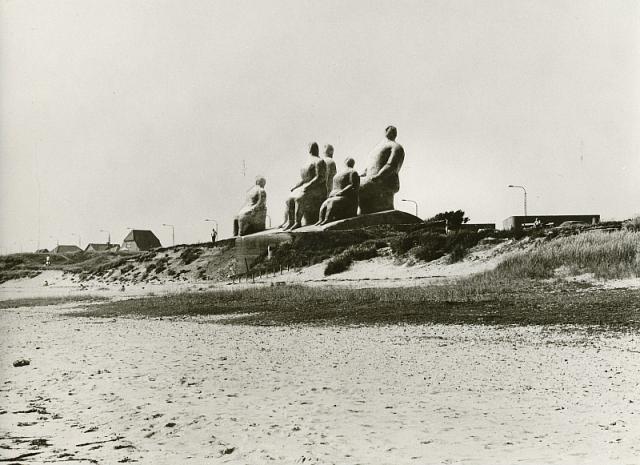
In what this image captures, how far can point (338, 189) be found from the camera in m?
30.6

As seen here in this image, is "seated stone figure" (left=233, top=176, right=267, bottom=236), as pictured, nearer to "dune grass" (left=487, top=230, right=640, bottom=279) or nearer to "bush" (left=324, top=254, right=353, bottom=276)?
"bush" (left=324, top=254, right=353, bottom=276)

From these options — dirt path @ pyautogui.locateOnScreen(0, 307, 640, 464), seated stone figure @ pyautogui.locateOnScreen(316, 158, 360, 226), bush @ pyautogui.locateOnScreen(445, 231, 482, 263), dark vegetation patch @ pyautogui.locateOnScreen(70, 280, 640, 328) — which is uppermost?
seated stone figure @ pyautogui.locateOnScreen(316, 158, 360, 226)

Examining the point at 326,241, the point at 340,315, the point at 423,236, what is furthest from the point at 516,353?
the point at 326,241

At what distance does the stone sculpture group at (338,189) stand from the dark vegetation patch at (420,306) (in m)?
11.1

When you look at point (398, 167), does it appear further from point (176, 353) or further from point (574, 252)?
point (176, 353)

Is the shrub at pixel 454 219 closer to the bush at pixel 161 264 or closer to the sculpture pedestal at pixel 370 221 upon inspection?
the sculpture pedestal at pixel 370 221

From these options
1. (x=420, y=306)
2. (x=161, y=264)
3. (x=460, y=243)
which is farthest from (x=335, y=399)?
(x=161, y=264)

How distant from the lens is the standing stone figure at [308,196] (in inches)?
1261

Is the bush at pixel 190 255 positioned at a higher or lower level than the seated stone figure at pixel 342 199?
lower

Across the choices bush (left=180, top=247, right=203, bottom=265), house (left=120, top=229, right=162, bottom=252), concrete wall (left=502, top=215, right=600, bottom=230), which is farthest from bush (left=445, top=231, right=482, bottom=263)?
house (left=120, top=229, right=162, bottom=252)

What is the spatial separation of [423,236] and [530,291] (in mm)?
9972

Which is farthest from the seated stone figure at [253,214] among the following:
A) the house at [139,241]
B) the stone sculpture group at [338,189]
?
the house at [139,241]

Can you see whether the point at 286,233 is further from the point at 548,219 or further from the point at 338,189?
the point at 548,219

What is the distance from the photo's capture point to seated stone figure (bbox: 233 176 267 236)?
1340 inches
